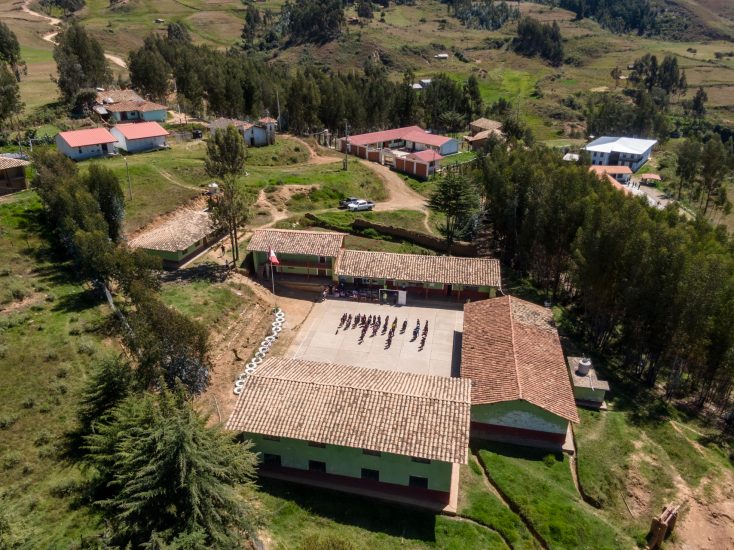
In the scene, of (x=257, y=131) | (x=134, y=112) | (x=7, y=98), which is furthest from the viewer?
(x=134, y=112)

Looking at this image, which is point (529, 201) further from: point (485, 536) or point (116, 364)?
point (116, 364)

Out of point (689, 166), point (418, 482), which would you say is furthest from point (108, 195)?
point (689, 166)

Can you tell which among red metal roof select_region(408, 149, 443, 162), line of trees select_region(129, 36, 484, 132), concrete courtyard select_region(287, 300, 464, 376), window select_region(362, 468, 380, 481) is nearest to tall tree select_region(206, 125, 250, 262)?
concrete courtyard select_region(287, 300, 464, 376)

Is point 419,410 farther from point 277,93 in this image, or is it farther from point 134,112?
point 277,93

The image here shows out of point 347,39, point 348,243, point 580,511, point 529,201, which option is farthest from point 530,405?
point 347,39

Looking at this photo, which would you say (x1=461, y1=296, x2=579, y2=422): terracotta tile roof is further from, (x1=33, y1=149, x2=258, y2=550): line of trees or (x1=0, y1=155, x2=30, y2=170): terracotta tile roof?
(x1=0, y1=155, x2=30, y2=170): terracotta tile roof
